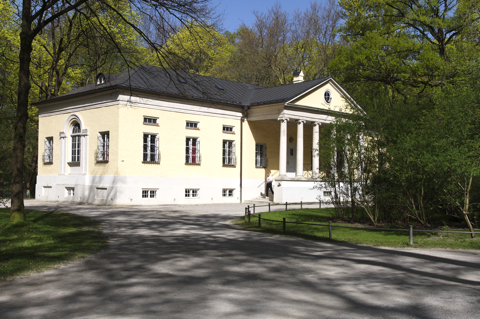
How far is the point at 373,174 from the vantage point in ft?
54.4

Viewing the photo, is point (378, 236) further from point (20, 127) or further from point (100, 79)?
point (100, 79)

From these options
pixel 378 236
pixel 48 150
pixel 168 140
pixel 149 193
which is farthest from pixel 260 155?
pixel 378 236

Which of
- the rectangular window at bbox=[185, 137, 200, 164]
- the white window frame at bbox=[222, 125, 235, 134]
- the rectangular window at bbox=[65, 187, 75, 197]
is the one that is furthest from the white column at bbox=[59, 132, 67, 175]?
the white window frame at bbox=[222, 125, 235, 134]

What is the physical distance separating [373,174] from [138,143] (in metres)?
14.0

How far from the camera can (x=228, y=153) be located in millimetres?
30641

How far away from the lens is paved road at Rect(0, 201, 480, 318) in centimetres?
587

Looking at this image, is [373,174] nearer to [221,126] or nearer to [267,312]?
[267,312]

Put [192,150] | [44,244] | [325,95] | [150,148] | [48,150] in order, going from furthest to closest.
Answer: [325,95] < [48,150] < [192,150] < [150,148] < [44,244]

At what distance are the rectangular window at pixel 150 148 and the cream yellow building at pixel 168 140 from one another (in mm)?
56

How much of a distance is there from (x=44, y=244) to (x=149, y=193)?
50.8ft

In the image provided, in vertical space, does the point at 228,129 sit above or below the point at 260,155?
above

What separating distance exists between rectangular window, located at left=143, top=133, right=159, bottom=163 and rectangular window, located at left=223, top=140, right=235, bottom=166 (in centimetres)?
509

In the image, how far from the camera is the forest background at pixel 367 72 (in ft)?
43.9

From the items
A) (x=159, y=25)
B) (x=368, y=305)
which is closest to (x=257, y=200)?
(x=159, y=25)
